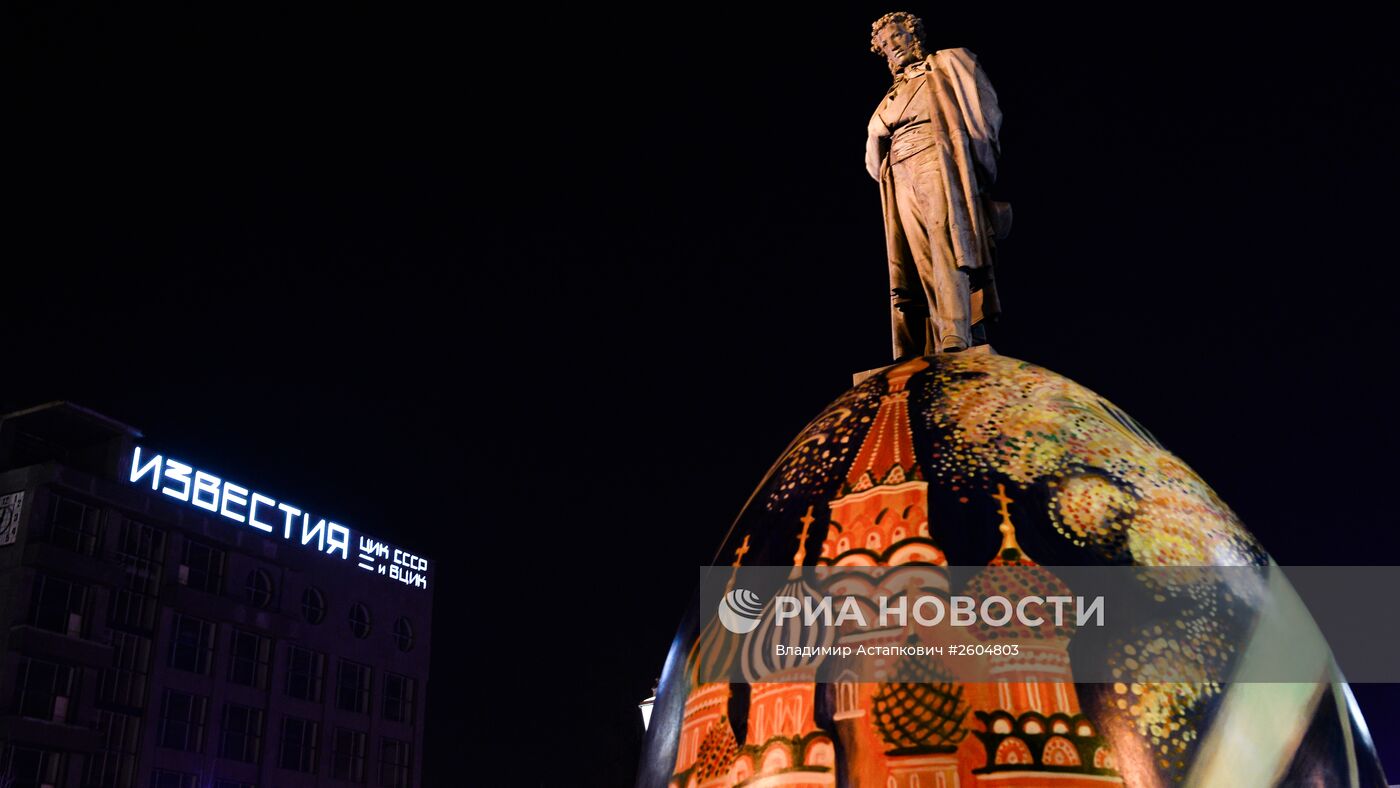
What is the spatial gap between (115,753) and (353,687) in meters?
18.4

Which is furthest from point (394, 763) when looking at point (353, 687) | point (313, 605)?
point (313, 605)

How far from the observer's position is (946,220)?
4.95 metres

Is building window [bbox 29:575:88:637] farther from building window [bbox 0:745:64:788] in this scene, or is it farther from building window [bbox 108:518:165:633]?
building window [bbox 0:745:64:788]

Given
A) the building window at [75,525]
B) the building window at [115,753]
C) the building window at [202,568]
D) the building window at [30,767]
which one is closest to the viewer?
the building window at [30,767]

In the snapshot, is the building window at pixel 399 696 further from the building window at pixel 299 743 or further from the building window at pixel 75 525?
the building window at pixel 75 525

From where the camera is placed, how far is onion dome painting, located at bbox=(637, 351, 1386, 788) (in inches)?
110

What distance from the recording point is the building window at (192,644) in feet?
201

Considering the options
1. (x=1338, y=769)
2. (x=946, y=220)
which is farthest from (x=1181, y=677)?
(x=946, y=220)

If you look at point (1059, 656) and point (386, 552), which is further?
point (386, 552)

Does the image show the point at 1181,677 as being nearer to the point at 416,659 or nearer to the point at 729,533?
the point at 729,533

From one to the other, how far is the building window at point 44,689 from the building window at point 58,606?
178 centimetres

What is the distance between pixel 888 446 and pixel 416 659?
80485 millimetres

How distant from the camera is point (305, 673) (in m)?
70.1

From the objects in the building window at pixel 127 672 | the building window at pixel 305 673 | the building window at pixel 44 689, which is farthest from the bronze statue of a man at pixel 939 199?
the building window at pixel 305 673
